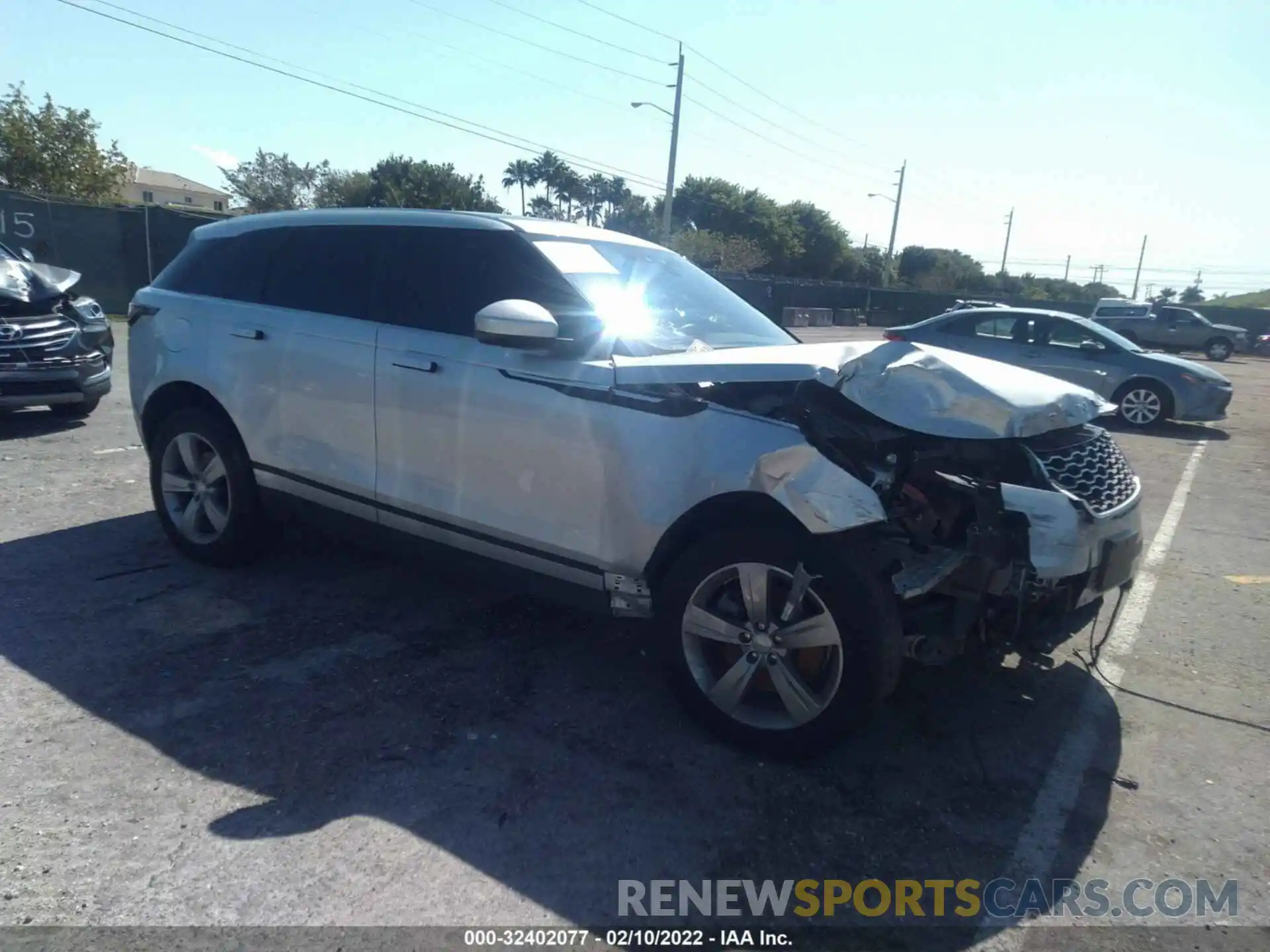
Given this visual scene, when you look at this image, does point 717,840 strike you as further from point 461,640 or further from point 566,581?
point 461,640

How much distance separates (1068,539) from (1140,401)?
10.9m

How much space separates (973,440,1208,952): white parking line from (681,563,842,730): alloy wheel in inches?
29.9

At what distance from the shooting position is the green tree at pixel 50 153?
35.4 metres

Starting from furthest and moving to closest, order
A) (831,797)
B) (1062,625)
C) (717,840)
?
(1062,625), (831,797), (717,840)

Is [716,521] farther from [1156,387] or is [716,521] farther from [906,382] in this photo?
[1156,387]

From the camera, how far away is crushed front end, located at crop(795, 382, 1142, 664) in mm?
3037

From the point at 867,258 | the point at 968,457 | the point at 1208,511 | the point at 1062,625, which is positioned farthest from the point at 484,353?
the point at 867,258

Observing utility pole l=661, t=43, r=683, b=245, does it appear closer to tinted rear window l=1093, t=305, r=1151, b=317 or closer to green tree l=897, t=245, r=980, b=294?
tinted rear window l=1093, t=305, r=1151, b=317

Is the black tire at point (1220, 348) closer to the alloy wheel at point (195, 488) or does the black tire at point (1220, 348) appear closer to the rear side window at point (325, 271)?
the rear side window at point (325, 271)

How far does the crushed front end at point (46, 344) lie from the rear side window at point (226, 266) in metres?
3.30

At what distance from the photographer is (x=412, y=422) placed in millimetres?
3998

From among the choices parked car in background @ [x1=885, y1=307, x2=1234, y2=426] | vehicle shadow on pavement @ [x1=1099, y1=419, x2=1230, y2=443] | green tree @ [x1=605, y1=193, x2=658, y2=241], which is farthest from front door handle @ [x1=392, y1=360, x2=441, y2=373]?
green tree @ [x1=605, y1=193, x2=658, y2=241]

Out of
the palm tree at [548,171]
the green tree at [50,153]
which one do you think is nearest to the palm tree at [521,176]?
the palm tree at [548,171]

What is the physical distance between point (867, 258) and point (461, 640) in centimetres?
8641
